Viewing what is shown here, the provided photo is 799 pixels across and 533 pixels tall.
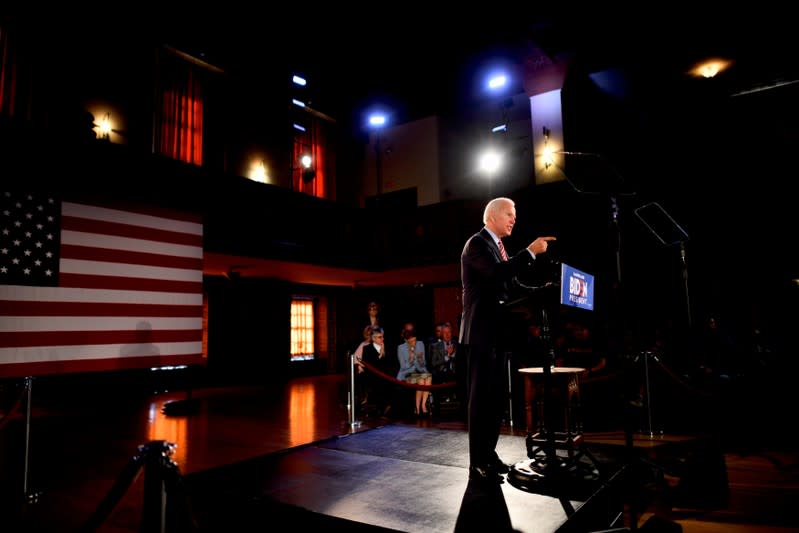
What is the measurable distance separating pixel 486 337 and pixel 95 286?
190 inches

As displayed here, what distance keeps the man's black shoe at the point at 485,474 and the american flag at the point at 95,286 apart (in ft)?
15.3

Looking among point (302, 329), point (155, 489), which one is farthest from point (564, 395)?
point (302, 329)

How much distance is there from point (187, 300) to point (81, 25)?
5.00 m

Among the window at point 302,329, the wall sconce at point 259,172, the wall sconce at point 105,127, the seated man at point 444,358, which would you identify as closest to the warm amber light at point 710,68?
the seated man at point 444,358

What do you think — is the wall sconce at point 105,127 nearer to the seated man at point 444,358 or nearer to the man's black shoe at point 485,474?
the seated man at point 444,358

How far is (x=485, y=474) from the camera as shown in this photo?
2.67 m

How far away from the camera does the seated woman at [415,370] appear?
6.72m

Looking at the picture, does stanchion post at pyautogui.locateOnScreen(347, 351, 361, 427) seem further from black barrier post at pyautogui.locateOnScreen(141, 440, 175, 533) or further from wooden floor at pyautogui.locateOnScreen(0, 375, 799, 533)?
black barrier post at pyautogui.locateOnScreen(141, 440, 175, 533)

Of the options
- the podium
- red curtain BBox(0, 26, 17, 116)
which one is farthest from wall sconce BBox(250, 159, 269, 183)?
the podium

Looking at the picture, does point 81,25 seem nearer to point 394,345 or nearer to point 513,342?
point 513,342

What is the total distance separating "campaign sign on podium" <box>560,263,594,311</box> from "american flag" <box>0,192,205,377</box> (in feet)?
17.1

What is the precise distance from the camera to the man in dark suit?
2604 mm

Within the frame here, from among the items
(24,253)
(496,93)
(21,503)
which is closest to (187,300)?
(24,253)

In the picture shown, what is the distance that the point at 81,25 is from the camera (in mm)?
7391
